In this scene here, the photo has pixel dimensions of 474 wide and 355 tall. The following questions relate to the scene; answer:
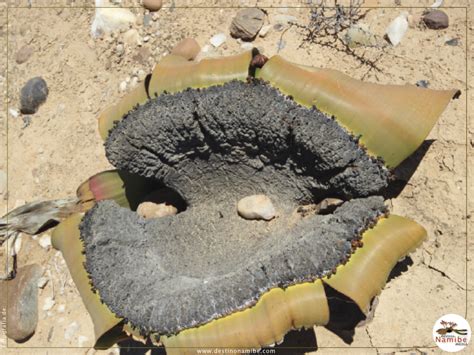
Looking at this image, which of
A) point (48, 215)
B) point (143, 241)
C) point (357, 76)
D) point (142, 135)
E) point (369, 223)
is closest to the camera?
point (369, 223)

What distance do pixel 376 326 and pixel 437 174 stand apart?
0.54 meters

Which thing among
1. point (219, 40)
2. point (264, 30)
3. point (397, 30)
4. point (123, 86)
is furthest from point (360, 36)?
point (123, 86)

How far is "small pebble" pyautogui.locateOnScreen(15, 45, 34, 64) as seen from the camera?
7.75 ft

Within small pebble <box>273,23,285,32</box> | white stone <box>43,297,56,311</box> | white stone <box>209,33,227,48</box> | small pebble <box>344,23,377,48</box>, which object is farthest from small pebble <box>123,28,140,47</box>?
white stone <box>43,297,56,311</box>

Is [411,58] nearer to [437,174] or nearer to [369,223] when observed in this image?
[437,174]

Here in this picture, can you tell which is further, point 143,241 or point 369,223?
point 143,241

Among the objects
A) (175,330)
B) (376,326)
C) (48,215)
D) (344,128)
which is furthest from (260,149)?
(48,215)

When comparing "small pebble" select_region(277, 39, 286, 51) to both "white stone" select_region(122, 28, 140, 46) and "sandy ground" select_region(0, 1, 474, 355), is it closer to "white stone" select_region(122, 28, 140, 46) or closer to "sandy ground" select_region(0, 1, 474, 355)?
"sandy ground" select_region(0, 1, 474, 355)

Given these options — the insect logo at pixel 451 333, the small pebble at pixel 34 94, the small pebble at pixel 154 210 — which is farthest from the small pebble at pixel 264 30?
the insect logo at pixel 451 333

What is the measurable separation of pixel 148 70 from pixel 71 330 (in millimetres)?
A: 1081

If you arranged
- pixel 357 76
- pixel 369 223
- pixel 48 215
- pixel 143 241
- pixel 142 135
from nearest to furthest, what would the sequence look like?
pixel 369 223 < pixel 142 135 < pixel 143 241 < pixel 357 76 < pixel 48 215

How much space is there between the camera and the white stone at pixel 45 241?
222 cm

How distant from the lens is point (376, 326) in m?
1.76

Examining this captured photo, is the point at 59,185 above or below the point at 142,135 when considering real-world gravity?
below
